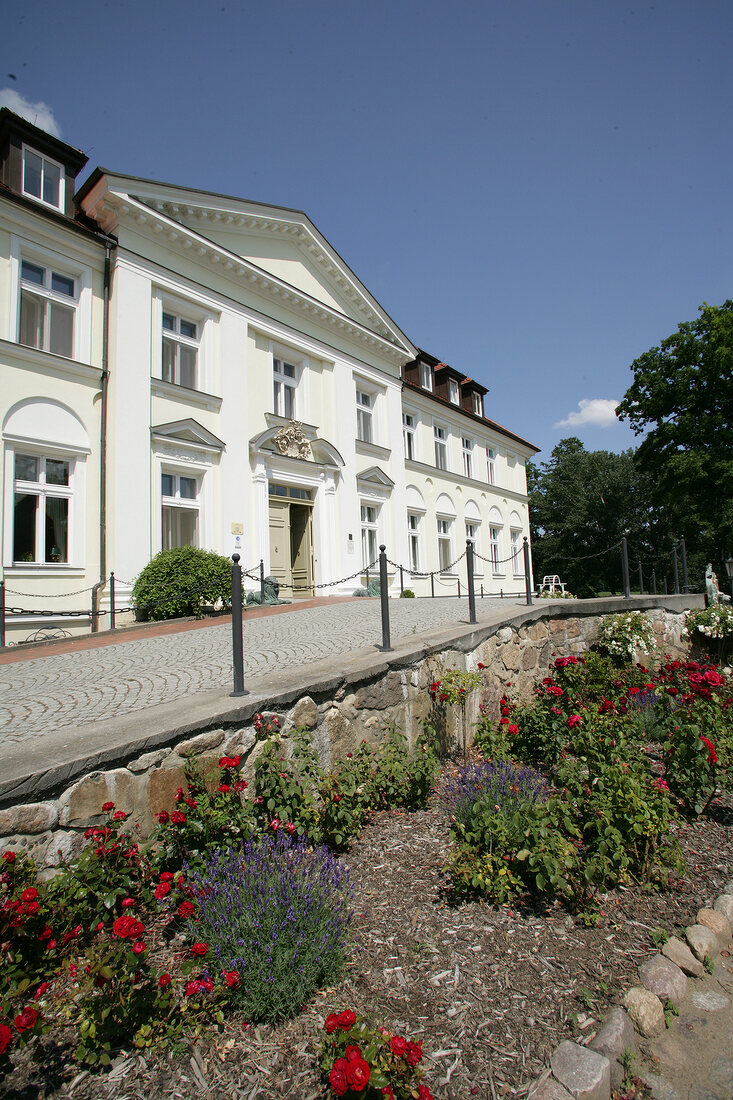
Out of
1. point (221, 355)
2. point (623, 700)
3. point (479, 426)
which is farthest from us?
point (479, 426)

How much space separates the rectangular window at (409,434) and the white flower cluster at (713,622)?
12.8 meters

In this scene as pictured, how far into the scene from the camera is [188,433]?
13.4 metres

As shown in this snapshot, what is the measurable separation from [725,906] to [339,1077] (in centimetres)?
248

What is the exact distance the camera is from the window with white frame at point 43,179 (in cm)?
1195

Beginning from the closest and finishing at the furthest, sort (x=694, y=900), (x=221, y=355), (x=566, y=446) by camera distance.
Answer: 1. (x=694, y=900)
2. (x=221, y=355)
3. (x=566, y=446)

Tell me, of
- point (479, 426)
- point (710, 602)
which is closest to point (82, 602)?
point (710, 602)

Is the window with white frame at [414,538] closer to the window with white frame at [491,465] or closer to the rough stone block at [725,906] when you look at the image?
the window with white frame at [491,465]

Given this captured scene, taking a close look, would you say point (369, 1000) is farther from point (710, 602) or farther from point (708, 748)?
point (710, 602)

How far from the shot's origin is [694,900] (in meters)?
3.27

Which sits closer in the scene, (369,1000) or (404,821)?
(369,1000)

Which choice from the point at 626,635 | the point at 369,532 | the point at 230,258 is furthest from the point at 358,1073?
the point at 369,532

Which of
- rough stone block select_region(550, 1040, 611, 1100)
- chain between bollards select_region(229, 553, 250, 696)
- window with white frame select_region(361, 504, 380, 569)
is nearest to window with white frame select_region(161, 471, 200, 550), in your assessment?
window with white frame select_region(361, 504, 380, 569)

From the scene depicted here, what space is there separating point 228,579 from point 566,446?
46.7m

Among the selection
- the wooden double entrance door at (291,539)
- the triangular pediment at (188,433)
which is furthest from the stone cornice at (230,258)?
the wooden double entrance door at (291,539)
